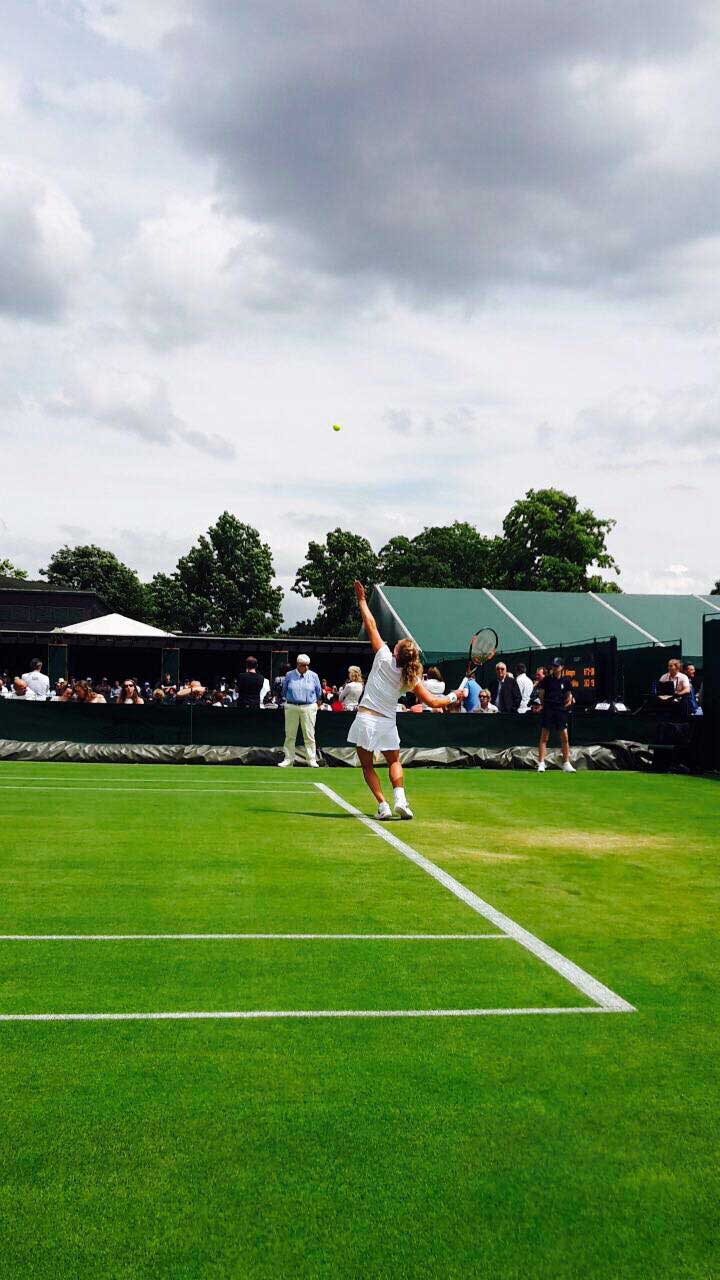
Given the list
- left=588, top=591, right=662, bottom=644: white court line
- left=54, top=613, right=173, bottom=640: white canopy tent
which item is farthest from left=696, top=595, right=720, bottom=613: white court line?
left=54, top=613, right=173, bottom=640: white canopy tent

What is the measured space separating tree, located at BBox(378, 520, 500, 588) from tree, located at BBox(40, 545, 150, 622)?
26.6 m

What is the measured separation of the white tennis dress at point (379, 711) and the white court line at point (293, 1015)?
21.4ft

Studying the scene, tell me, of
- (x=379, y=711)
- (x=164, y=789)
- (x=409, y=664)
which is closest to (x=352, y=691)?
(x=164, y=789)

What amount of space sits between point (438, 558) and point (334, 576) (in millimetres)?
11511

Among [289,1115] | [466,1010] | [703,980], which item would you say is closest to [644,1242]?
[289,1115]

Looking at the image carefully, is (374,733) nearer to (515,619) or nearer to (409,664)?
(409,664)

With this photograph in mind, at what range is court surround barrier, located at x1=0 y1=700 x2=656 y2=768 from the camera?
20469mm

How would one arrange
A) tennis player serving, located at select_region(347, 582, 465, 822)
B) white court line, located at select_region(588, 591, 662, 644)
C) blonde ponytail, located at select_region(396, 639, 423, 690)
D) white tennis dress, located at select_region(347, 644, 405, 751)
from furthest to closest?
white court line, located at select_region(588, 591, 662, 644) < white tennis dress, located at select_region(347, 644, 405, 751) < tennis player serving, located at select_region(347, 582, 465, 822) < blonde ponytail, located at select_region(396, 639, 423, 690)

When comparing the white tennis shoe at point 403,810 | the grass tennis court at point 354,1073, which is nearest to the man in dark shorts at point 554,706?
the white tennis shoe at point 403,810

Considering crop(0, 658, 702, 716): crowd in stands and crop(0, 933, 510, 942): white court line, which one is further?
crop(0, 658, 702, 716): crowd in stands

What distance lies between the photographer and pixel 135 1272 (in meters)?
2.73

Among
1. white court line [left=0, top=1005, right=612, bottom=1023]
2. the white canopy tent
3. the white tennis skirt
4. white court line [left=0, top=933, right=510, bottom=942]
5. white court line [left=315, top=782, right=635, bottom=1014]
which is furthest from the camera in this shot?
the white canopy tent

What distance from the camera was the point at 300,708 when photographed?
19.7m

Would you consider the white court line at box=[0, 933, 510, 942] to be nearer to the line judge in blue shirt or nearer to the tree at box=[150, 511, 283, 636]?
the line judge in blue shirt
